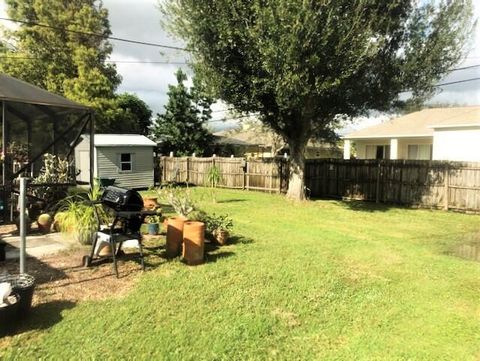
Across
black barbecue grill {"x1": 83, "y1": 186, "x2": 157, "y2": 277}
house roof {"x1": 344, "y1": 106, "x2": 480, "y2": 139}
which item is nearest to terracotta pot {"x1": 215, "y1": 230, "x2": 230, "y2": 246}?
black barbecue grill {"x1": 83, "y1": 186, "x2": 157, "y2": 277}

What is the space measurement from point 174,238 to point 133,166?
43.9 ft

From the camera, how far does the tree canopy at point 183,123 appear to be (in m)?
25.6

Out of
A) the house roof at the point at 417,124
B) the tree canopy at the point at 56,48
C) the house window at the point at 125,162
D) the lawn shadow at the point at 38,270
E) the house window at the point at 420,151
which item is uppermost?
the tree canopy at the point at 56,48

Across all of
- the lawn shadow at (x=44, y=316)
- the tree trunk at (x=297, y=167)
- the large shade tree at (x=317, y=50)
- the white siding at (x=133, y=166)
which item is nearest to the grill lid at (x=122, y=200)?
the lawn shadow at (x=44, y=316)

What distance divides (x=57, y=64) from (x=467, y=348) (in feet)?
91.5

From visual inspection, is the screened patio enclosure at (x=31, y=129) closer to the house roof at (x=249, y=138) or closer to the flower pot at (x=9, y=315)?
the flower pot at (x=9, y=315)

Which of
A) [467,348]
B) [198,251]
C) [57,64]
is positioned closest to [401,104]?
[198,251]

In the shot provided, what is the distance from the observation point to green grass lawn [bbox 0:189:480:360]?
3643 mm

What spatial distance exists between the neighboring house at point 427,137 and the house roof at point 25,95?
15631 mm

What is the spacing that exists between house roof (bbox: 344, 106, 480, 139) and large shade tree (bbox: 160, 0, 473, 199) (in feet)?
20.8

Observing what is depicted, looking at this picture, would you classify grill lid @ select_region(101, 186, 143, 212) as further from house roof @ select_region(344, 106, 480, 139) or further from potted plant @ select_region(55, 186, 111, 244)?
house roof @ select_region(344, 106, 480, 139)

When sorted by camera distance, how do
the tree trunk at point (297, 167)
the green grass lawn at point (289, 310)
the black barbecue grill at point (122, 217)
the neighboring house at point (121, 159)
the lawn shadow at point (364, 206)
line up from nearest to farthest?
the green grass lawn at point (289, 310) → the black barbecue grill at point (122, 217) → the lawn shadow at point (364, 206) → the tree trunk at point (297, 167) → the neighboring house at point (121, 159)

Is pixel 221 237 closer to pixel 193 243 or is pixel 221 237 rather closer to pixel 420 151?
pixel 193 243

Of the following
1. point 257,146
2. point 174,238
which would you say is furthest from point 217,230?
point 257,146
